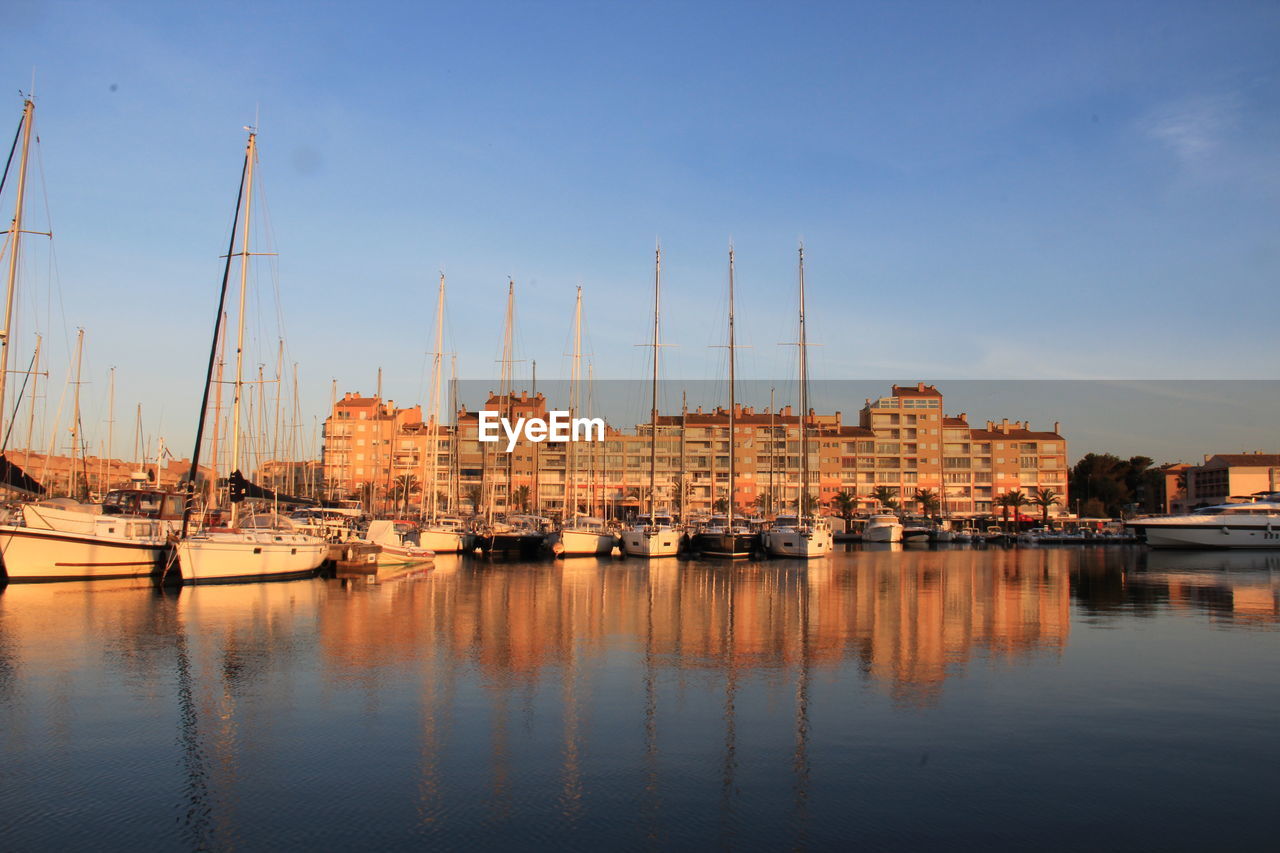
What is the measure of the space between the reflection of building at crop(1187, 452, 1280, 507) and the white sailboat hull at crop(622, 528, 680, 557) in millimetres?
92034

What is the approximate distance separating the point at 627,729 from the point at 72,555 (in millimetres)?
26171

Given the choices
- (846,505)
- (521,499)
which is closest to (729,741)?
(846,505)

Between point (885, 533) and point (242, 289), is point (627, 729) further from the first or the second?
point (885, 533)

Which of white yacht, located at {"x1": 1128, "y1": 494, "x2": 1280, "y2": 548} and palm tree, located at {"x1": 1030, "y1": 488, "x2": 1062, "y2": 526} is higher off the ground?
palm tree, located at {"x1": 1030, "y1": 488, "x2": 1062, "y2": 526}

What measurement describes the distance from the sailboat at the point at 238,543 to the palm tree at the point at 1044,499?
100 m

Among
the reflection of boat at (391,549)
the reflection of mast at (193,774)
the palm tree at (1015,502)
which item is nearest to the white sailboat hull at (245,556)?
the reflection of boat at (391,549)

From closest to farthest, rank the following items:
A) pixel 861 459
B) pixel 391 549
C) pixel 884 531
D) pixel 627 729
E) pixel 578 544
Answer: pixel 627 729, pixel 391 549, pixel 578 544, pixel 884 531, pixel 861 459

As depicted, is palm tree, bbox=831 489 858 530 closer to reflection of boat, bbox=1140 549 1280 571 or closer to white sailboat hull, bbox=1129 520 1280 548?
white sailboat hull, bbox=1129 520 1280 548

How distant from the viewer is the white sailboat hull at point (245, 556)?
104 feet

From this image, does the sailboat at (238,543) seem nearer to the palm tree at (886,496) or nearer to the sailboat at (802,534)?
the sailboat at (802,534)

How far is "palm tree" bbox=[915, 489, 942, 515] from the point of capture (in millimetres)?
122125

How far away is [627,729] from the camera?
1277cm

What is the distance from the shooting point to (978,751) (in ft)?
38.7

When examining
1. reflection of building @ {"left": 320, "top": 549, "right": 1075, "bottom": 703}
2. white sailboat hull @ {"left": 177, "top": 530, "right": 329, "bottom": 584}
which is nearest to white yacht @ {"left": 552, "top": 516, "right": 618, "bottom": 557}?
reflection of building @ {"left": 320, "top": 549, "right": 1075, "bottom": 703}
